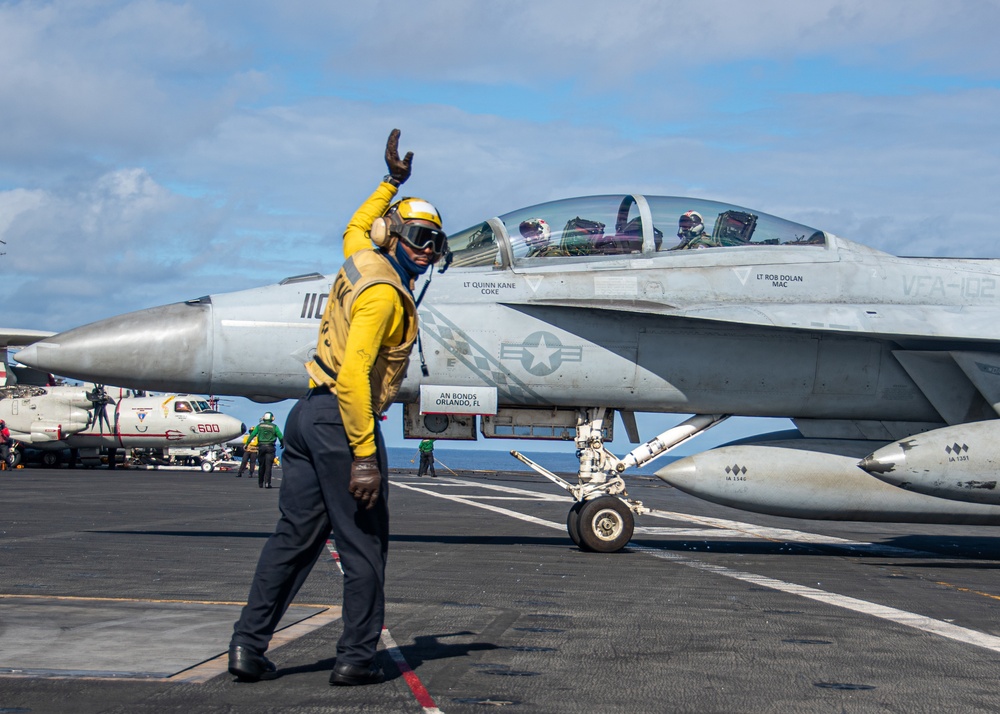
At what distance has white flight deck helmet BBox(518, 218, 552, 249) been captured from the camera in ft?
35.1

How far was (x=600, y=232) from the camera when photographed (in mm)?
10703

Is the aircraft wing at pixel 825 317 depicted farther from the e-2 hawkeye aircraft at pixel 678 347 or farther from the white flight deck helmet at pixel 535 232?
the white flight deck helmet at pixel 535 232

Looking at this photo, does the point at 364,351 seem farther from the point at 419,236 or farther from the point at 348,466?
the point at 419,236

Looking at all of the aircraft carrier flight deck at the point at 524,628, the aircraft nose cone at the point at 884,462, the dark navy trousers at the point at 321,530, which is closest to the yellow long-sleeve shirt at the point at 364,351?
the dark navy trousers at the point at 321,530

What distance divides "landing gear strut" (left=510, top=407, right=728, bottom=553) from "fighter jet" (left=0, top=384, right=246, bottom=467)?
1385 inches

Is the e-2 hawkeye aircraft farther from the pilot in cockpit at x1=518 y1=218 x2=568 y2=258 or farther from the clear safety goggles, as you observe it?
the clear safety goggles

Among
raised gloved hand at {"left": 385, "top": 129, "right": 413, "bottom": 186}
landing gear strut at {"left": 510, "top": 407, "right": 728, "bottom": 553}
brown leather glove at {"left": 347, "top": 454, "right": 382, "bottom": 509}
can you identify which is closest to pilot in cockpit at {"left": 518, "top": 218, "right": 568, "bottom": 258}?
landing gear strut at {"left": 510, "top": 407, "right": 728, "bottom": 553}

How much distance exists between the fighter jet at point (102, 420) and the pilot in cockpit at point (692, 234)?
118 ft

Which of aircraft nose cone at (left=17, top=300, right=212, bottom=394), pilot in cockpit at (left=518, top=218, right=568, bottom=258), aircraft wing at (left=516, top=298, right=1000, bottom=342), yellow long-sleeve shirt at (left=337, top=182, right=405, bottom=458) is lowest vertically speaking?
yellow long-sleeve shirt at (left=337, top=182, right=405, bottom=458)

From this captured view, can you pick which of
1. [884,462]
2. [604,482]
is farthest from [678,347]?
[884,462]

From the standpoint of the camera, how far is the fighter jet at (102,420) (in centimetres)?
4234

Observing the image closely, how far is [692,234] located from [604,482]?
2.82m

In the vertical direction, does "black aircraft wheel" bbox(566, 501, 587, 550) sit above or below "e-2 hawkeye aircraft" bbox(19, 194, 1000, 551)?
below

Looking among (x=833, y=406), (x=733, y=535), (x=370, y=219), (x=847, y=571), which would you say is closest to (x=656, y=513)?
(x=733, y=535)
